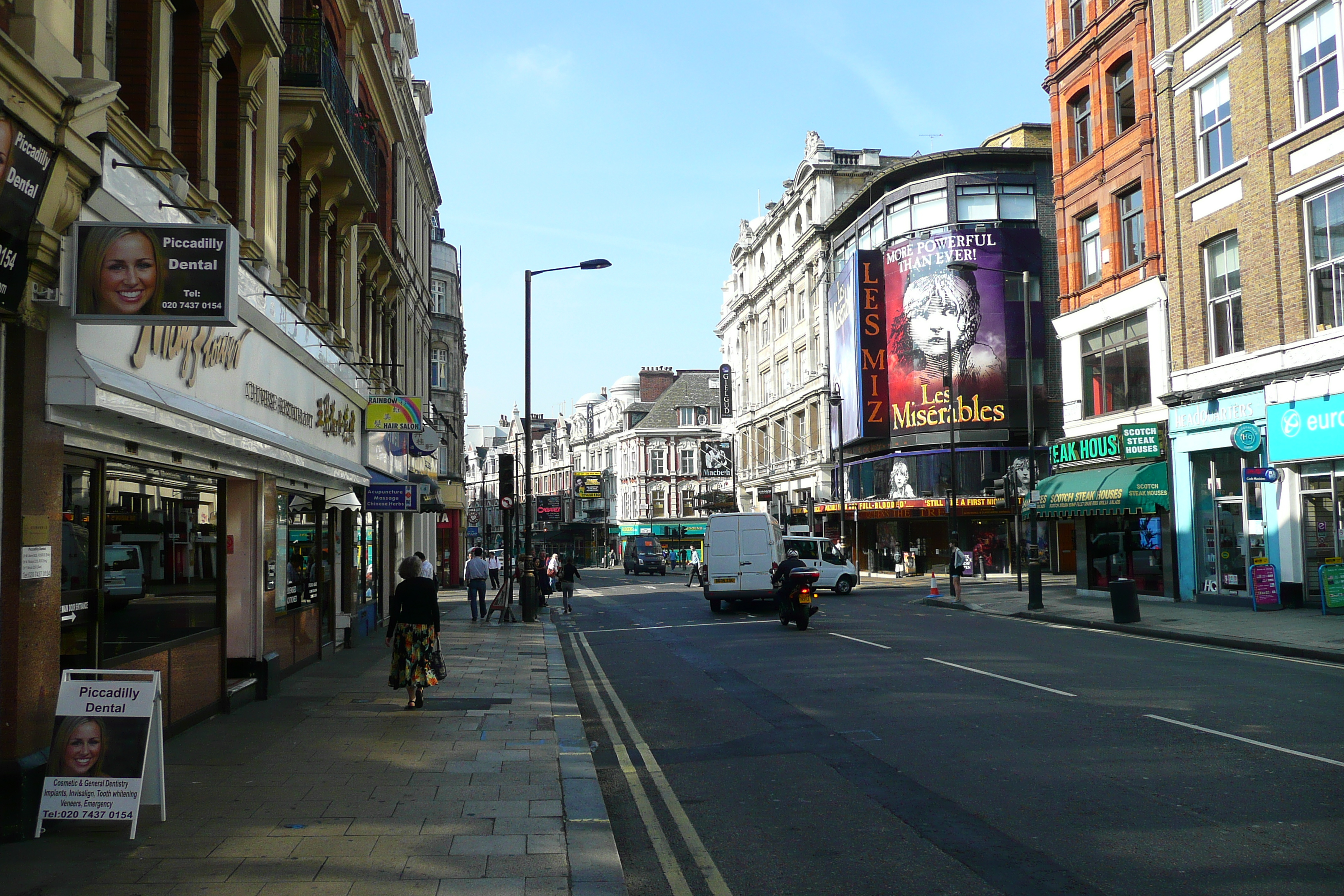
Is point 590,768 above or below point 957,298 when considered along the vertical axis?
below

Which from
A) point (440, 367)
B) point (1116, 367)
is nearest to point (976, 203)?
point (1116, 367)

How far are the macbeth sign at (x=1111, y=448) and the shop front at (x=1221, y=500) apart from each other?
0.50m

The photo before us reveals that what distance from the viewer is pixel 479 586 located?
2842 cm

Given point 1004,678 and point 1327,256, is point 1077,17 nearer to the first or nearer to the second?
point 1327,256

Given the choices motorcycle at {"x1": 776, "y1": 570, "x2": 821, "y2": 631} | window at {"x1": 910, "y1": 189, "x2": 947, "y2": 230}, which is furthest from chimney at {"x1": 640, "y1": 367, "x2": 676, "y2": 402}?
motorcycle at {"x1": 776, "y1": 570, "x2": 821, "y2": 631}

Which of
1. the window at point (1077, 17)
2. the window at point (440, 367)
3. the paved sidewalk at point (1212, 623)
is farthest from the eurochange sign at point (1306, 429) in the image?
the window at point (440, 367)

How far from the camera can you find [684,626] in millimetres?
24516

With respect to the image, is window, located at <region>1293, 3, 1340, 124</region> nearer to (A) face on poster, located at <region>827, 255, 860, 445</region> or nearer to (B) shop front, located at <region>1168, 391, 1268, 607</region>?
(B) shop front, located at <region>1168, 391, 1268, 607</region>

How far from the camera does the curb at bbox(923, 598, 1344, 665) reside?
1533 centimetres

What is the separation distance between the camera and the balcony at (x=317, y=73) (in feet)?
48.2

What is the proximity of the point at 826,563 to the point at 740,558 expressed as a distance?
9.84 metres

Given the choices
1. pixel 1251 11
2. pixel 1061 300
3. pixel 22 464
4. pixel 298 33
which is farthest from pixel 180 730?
pixel 1061 300

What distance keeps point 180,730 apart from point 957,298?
44292 millimetres

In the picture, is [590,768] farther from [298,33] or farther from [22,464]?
[298,33]
